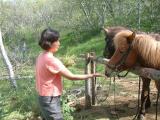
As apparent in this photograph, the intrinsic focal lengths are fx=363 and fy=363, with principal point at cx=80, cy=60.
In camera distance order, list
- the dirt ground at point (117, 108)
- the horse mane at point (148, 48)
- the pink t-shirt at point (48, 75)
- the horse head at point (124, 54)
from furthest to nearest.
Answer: the dirt ground at point (117, 108) → the horse head at point (124, 54) → the horse mane at point (148, 48) → the pink t-shirt at point (48, 75)

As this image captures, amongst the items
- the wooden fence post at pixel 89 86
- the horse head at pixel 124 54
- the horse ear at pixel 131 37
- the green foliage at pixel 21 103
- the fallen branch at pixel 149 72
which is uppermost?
the horse ear at pixel 131 37

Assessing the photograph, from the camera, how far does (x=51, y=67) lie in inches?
148

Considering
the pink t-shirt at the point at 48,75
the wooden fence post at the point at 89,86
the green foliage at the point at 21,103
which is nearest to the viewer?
the pink t-shirt at the point at 48,75

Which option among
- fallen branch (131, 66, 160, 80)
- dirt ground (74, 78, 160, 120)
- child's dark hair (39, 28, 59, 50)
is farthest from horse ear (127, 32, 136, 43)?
dirt ground (74, 78, 160, 120)

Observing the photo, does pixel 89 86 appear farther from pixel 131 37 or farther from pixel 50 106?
pixel 50 106

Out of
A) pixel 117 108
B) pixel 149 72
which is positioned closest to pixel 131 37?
pixel 149 72

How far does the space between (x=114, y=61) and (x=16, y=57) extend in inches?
322

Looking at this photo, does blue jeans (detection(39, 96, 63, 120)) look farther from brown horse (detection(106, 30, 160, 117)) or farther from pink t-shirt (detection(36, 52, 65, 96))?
brown horse (detection(106, 30, 160, 117))

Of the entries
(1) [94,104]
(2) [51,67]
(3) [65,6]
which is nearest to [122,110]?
(1) [94,104]

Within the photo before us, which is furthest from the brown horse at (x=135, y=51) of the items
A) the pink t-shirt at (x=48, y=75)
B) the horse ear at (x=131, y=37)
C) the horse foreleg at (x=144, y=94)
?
the horse foreleg at (x=144, y=94)

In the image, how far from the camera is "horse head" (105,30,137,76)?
457 centimetres

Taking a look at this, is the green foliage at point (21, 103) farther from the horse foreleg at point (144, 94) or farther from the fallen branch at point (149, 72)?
the fallen branch at point (149, 72)

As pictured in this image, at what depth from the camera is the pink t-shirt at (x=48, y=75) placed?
12.4ft

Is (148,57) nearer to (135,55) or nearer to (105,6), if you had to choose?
(135,55)
